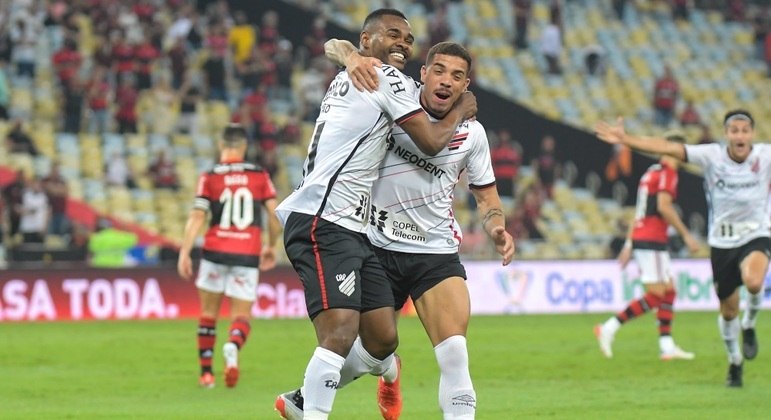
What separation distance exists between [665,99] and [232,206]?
22424 mm

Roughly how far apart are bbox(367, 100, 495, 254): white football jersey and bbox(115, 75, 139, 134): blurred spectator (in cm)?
2029

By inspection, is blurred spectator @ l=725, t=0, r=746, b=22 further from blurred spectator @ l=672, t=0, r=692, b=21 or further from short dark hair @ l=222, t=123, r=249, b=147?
short dark hair @ l=222, t=123, r=249, b=147

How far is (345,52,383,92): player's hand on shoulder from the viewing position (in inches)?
323

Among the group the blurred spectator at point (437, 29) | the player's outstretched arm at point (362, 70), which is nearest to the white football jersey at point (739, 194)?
the player's outstretched arm at point (362, 70)

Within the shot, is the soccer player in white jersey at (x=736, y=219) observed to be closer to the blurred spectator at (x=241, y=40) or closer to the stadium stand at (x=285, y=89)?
the stadium stand at (x=285, y=89)

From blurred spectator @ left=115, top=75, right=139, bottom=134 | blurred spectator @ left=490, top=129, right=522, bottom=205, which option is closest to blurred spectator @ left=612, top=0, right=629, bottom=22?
blurred spectator @ left=490, top=129, right=522, bottom=205

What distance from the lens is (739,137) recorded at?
42.3ft

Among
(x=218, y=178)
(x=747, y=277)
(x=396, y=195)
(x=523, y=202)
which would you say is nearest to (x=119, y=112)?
A: (x=523, y=202)

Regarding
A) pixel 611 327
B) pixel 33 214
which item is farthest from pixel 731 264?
pixel 33 214

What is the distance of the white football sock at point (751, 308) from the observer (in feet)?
44.2

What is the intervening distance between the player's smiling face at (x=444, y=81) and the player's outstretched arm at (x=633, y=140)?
2.24m

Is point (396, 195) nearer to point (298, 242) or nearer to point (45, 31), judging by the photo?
point (298, 242)

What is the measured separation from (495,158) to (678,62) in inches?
409

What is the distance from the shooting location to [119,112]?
28562 mm
